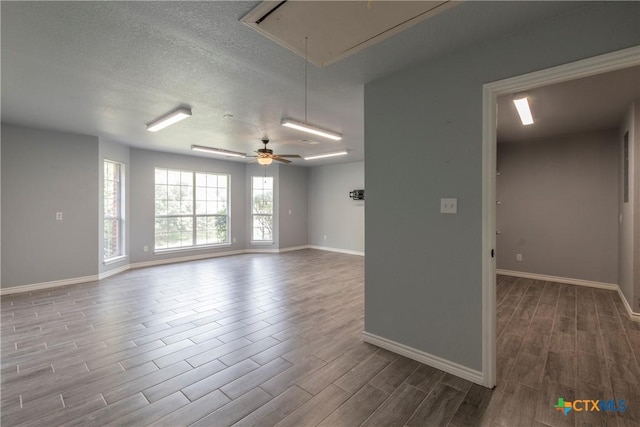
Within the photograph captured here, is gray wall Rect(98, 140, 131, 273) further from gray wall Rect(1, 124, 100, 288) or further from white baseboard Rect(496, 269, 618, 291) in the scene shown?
white baseboard Rect(496, 269, 618, 291)

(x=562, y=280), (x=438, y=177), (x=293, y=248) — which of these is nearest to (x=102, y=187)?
(x=293, y=248)

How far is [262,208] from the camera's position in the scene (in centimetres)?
848

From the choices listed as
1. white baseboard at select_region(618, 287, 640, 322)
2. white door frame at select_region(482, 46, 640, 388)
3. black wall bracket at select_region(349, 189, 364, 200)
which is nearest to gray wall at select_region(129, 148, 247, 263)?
black wall bracket at select_region(349, 189, 364, 200)

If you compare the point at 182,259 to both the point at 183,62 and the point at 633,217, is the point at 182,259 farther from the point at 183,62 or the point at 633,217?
the point at 633,217

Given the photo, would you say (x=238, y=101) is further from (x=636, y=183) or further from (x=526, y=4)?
(x=636, y=183)

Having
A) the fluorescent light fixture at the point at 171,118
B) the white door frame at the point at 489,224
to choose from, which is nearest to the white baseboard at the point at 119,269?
the fluorescent light fixture at the point at 171,118

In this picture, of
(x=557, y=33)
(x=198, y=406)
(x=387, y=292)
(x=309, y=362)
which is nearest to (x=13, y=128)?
(x=198, y=406)

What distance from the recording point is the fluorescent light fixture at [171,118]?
3.61m

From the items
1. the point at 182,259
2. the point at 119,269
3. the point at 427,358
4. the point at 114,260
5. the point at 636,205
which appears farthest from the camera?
the point at 182,259

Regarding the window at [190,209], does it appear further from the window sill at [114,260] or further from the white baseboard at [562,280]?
the white baseboard at [562,280]

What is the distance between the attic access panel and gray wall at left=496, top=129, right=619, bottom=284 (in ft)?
16.2

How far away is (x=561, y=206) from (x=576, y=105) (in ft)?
A: 7.07

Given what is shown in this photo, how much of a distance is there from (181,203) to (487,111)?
6.97 meters

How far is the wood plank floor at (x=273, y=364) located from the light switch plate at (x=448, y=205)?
133 cm
